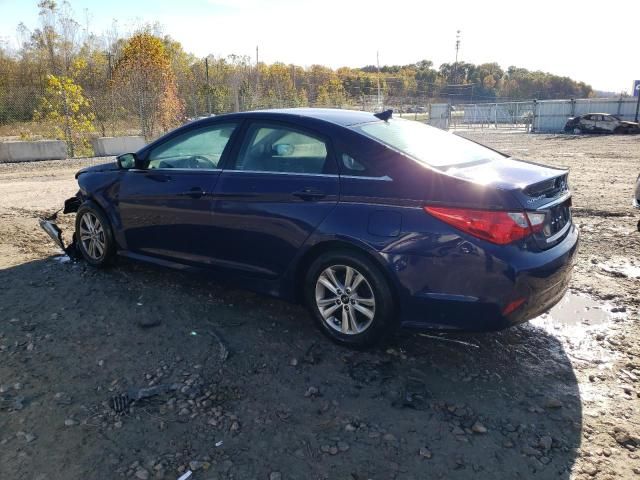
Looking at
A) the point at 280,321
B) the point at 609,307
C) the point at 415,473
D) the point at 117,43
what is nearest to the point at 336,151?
the point at 280,321

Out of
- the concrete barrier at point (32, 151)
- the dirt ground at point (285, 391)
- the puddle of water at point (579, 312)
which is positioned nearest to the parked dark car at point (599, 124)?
the concrete barrier at point (32, 151)

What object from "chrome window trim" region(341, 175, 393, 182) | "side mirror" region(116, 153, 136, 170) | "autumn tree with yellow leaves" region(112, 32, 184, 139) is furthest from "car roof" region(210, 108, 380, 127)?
"autumn tree with yellow leaves" region(112, 32, 184, 139)

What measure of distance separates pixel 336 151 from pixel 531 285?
5.09 feet

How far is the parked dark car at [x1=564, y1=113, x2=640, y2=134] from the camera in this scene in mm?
31156

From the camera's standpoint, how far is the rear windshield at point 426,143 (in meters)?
Result: 3.54

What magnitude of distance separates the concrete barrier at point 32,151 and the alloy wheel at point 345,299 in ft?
54.4

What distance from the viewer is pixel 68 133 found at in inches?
706

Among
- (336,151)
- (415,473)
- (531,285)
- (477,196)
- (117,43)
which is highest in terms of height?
(117,43)

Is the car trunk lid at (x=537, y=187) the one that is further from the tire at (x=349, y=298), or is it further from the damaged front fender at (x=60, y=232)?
the damaged front fender at (x=60, y=232)

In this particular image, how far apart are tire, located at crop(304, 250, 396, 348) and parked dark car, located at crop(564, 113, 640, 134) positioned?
3395 centimetres

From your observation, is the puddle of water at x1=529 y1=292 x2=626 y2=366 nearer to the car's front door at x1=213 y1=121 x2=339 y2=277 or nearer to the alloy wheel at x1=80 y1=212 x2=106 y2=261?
the car's front door at x1=213 y1=121 x2=339 y2=277

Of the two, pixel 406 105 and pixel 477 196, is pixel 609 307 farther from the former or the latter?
pixel 406 105

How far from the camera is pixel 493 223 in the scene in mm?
3010

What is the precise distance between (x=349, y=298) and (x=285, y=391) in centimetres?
77
